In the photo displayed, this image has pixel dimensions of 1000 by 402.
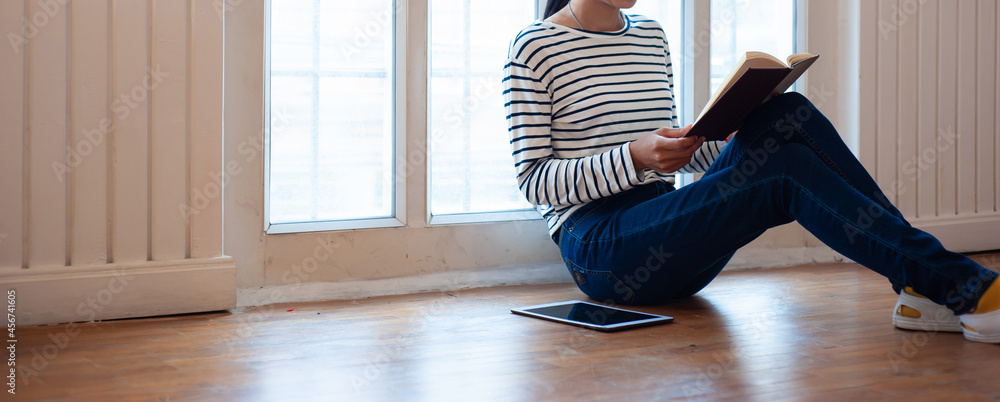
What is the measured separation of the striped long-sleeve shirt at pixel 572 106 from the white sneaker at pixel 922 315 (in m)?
0.53

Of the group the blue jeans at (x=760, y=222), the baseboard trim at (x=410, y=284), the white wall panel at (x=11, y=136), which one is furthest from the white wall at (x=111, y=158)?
the blue jeans at (x=760, y=222)

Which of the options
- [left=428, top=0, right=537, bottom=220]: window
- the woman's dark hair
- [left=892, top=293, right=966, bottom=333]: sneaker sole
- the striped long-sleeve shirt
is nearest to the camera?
[left=892, top=293, right=966, bottom=333]: sneaker sole

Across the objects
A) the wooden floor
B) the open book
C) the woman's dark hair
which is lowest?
the wooden floor

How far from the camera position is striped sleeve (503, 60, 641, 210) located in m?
1.62

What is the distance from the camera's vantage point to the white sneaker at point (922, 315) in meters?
1.45

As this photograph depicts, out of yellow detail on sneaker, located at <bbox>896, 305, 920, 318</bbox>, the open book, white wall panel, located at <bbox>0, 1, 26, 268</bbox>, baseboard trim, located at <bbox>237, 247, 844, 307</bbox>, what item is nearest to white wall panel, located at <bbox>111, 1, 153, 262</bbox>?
white wall panel, located at <bbox>0, 1, 26, 268</bbox>

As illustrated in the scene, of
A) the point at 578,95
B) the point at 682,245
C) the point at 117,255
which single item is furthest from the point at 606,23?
the point at 117,255

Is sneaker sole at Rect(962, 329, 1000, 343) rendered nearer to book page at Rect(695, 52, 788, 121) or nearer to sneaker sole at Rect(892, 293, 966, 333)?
sneaker sole at Rect(892, 293, 966, 333)

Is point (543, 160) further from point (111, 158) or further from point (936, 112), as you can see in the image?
point (936, 112)

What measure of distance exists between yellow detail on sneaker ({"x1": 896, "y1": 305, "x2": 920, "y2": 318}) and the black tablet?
415mm

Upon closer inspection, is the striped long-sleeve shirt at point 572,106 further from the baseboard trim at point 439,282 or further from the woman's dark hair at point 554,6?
the baseboard trim at point 439,282

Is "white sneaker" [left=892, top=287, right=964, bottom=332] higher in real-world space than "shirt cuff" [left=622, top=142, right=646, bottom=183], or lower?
lower

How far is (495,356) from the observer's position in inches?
53.6

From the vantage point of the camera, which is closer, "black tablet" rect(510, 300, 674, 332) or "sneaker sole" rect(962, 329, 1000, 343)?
"sneaker sole" rect(962, 329, 1000, 343)
